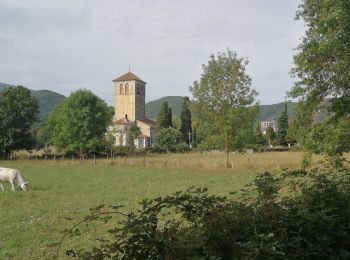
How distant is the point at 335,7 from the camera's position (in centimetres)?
1472

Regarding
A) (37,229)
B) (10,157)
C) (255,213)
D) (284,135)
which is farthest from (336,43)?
(284,135)

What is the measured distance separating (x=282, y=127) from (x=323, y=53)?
91.7 metres

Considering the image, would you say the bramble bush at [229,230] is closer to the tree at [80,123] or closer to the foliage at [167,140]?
the tree at [80,123]

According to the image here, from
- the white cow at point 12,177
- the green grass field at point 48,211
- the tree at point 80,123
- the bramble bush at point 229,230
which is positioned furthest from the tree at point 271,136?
the bramble bush at point 229,230

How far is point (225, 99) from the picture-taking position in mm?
37812

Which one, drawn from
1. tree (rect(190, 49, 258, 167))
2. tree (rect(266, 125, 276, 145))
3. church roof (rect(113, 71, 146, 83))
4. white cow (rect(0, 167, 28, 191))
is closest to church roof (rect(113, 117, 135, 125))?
church roof (rect(113, 71, 146, 83))

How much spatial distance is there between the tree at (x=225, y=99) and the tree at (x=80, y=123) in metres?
34.8

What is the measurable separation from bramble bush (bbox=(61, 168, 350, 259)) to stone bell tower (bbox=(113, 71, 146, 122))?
431 feet

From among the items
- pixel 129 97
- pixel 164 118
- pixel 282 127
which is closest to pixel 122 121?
pixel 129 97

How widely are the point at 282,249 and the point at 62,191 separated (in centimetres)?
1800

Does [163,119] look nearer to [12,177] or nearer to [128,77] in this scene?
[128,77]

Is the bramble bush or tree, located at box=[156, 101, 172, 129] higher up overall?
tree, located at box=[156, 101, 172, 129]

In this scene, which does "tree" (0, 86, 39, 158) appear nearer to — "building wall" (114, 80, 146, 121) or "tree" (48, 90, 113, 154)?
"tree" (48, 90, 113, 154)

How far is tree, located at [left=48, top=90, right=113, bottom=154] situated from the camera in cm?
6844
